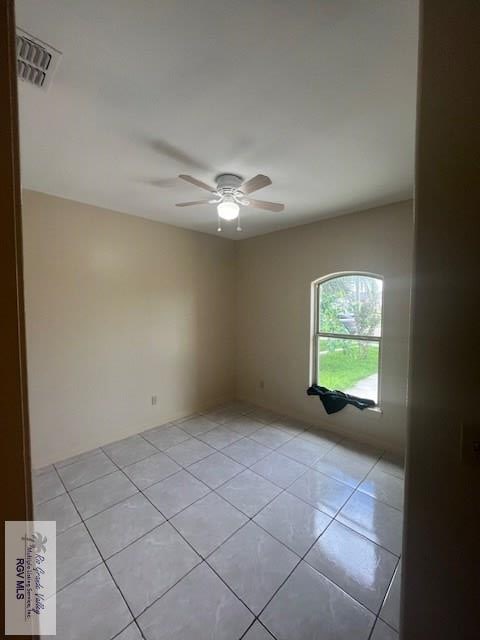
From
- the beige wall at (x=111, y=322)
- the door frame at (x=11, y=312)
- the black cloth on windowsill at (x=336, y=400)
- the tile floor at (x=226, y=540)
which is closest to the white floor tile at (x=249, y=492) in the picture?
the tile floor at (x=226, y=540)

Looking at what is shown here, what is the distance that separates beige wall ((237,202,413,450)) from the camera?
9.41ft

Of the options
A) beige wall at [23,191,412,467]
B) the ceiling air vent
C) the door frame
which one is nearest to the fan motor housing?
the ceiling air vent

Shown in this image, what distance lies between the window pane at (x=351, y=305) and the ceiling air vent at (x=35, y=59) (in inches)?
124

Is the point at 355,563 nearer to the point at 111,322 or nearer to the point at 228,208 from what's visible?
the point at 228,208

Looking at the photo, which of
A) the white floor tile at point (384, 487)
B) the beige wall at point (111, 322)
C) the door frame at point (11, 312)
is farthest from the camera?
the beige wall at point (111, 322)

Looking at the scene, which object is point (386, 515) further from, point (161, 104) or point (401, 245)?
point (161, 104)

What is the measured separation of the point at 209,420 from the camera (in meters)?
3.73

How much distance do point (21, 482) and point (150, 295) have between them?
309cm

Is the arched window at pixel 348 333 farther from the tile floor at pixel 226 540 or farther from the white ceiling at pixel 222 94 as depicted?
the white ceiling at pixel 222 94

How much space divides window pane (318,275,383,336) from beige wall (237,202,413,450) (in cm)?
17

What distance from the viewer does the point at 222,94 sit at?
1.40 meters

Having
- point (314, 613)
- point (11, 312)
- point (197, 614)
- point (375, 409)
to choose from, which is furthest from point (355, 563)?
point (11, 312)

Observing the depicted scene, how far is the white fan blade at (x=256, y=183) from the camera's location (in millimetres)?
1791

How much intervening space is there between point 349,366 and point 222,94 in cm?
304
